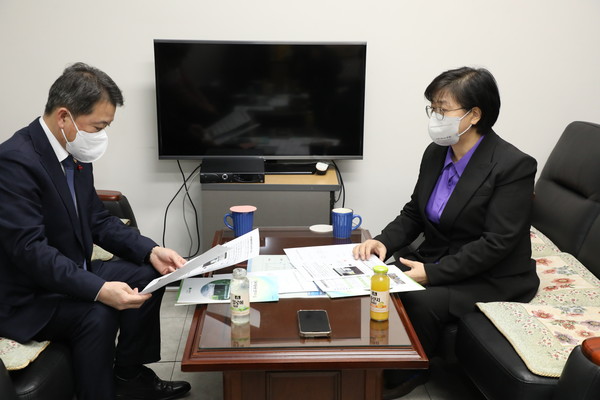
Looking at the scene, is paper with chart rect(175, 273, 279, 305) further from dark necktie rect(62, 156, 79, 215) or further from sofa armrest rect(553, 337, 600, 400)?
sofa armrest rect(553, 337, 600, 400)

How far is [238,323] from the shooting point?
1.42 meters

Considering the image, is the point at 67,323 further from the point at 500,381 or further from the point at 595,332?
the point at 595,332

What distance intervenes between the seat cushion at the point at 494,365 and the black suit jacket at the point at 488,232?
0.10 metres

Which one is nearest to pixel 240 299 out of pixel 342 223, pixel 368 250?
pixel 368 250

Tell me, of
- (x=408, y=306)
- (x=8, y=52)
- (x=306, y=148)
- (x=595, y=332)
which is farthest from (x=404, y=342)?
(x=8, y=52)

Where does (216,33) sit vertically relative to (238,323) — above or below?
above

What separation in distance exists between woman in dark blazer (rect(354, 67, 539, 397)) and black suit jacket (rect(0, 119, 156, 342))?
35.0 inches

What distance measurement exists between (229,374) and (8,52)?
2.27m

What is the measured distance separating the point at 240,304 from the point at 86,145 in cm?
74

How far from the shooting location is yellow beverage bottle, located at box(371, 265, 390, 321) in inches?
56.3

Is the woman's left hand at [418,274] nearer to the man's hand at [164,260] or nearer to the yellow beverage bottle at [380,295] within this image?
the yellow beverage bottle at [380,295]

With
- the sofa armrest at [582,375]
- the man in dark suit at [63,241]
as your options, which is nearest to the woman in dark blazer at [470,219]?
the sofa armrest at [582,375]

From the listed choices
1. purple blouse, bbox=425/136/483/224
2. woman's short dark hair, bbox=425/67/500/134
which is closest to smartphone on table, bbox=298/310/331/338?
purple blouse, bbox=425/136/483/224

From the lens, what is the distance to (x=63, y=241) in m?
1.75
